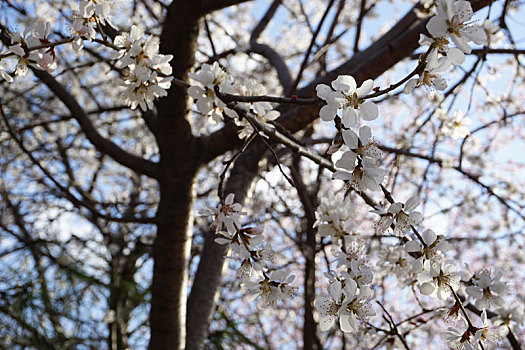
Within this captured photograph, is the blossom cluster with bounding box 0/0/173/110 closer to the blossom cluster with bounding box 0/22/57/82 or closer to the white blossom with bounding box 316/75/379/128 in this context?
the blossom cluster with bounding box 0/22/57/82

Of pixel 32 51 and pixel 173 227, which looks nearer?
pixel 32 51

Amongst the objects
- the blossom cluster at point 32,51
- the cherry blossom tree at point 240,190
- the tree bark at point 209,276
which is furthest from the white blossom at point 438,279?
the tree bark at point 209,276

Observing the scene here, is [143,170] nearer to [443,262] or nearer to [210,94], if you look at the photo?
[210,94]

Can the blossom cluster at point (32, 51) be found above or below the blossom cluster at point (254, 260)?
above

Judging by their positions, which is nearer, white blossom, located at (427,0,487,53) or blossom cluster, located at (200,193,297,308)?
white blossom, located at (427,0,487,53)

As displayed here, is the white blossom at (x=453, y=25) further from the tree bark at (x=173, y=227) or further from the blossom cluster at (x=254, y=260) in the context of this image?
the tree bark at (x=173, y=227)

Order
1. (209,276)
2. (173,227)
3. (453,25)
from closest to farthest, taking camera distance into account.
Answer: (453,25), (173,227), (209,276)

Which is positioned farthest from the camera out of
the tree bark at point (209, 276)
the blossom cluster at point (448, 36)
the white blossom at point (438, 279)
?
the tree bark at point (209, 276)

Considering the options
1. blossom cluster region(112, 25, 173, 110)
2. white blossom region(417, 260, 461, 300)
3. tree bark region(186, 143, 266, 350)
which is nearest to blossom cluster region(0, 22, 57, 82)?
blossom cluster region(112, 25, 173, 110)

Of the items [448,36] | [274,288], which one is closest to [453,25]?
[448,36]

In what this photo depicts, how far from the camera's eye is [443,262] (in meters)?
0.94

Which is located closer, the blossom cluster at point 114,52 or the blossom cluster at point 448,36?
the blossom cluster at point 448,36

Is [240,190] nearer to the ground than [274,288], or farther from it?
farther from it

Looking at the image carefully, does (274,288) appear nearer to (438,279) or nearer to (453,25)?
(438,279)
